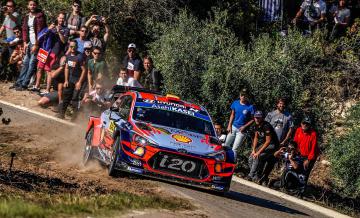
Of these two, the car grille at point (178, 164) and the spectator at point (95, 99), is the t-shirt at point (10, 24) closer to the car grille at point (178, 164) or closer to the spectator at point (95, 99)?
the spectator at point (95, 99)

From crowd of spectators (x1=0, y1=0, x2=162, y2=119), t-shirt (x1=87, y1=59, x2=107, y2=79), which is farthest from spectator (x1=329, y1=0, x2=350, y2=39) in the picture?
t-shirt (x1=87, y1=59, x2=107, y2=79)

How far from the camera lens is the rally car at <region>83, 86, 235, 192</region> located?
1455cm

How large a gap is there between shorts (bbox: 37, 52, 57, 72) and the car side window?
727 centimetres

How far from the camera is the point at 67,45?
23.9 metres

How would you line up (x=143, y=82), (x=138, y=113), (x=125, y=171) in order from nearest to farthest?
(x=125, y=171) < (x=138, y=113) < (x=143, y=82)

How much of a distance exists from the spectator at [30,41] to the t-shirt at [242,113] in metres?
7.04

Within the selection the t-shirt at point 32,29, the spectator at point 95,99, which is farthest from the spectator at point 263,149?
the t-shirt at point 32,29

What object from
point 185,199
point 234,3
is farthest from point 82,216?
point 234,3

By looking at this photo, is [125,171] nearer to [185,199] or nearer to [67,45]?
[185,199]

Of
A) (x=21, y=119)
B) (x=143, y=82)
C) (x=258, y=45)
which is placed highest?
(x=258, y=45)

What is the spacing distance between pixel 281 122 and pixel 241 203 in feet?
16.5

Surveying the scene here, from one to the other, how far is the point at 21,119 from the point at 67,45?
10.2 ft

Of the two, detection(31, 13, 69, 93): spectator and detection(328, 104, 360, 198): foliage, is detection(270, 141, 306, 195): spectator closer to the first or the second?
detection(328, 104, 360, 198): foliage

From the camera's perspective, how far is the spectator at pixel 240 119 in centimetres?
Result: 2002
